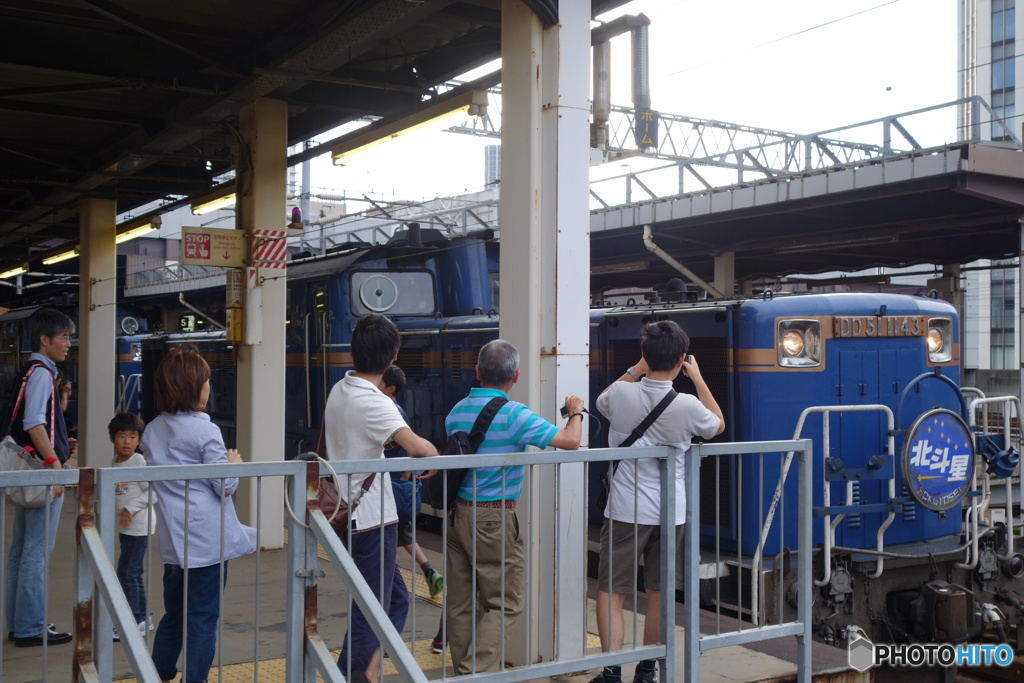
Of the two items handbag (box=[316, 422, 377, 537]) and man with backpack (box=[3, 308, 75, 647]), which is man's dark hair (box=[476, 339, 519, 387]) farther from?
man with backpack (box=[3, 308, 75, 647])

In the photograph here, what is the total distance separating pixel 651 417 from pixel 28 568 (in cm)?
321

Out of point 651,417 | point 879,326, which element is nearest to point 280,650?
point 651,417

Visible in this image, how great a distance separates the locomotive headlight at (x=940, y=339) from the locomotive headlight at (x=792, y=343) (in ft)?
3.34

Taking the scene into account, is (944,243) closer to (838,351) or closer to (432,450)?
(838,351)

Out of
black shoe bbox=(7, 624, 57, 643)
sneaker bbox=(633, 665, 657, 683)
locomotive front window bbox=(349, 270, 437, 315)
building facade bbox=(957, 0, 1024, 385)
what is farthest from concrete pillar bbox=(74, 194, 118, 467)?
building facade bbox=(957, 0, 1024, 385)

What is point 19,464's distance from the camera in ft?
15.1

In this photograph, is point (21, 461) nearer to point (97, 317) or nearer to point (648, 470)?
point (648, 470)

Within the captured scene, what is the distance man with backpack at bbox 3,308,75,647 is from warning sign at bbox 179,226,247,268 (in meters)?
2.31

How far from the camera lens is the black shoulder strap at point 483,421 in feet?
13.1

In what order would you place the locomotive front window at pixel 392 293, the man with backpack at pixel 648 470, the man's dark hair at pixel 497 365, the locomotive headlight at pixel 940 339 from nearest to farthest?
the man's dark hair at pixel 497 365 < the man with backpack at pixel 648 470 < the locomotive headlight at pixel 940 339 < the locomotive front window at pixel 392 293

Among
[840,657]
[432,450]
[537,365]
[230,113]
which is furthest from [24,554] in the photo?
[230,113]

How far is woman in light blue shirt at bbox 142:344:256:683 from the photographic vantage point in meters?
3.55

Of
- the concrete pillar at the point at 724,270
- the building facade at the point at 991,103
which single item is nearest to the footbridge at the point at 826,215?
the concrete pillar at the point at 724,270

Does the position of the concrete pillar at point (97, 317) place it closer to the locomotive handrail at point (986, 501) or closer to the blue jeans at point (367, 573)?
the blue jeans at point (367, 573)
